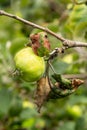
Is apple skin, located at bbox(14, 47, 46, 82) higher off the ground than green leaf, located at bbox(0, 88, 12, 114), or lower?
higher

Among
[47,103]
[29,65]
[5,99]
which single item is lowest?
[47,103]

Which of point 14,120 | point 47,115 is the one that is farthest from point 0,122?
point 47,115

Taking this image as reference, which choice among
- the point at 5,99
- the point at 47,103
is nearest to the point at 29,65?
the point at 5,99

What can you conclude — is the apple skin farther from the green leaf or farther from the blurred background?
the green leaf

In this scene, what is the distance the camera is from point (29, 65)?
1.62m

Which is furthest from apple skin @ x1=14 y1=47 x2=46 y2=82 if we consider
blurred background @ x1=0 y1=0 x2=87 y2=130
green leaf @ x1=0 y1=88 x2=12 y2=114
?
green leaf @ x1=0 y1=88 x2=12 y2=114

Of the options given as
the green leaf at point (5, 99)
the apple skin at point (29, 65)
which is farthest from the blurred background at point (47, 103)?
the apple skin at point (29, 65)

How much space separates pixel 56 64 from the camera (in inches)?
97.3

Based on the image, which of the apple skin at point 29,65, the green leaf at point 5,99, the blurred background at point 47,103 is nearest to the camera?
the apple skin at point 29,65

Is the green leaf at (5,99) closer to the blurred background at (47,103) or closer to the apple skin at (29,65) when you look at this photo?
the blurred background at (47,103)

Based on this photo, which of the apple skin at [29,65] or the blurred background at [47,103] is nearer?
the apple skin at [29,65]

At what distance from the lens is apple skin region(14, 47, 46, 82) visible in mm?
1622

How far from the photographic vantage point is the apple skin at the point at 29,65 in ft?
5.32

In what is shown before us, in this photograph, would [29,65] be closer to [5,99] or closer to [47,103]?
[5,99]
